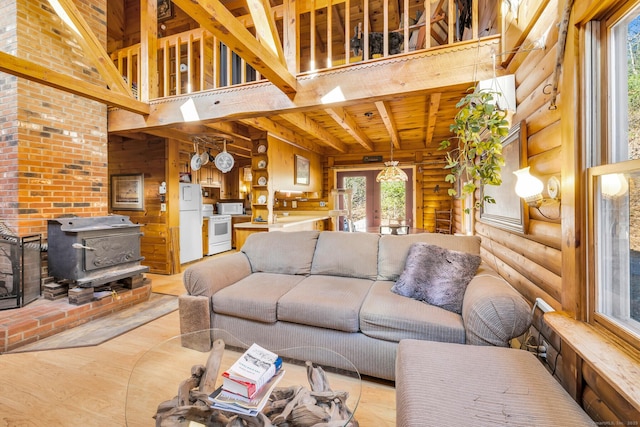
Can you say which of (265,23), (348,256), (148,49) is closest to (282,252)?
(348,256)

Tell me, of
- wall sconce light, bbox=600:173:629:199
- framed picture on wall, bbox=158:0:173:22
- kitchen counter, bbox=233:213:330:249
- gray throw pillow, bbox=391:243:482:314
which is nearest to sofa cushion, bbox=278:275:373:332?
gray throw pillow, bbox=391:243:482:314

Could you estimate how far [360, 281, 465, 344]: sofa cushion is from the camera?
1677mm

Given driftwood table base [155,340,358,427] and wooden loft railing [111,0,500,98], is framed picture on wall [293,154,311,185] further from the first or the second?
driftwood table base [155,340,358,427]

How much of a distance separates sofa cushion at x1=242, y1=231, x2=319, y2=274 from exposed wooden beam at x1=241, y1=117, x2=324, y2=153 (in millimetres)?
1822

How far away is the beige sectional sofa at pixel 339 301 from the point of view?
165cm

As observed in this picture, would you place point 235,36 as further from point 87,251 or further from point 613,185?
point 87,251

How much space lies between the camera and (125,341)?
242cm

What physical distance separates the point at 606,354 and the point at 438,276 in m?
1.05

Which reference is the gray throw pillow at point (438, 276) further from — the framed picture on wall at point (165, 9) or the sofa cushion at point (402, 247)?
the framed picture on wall at point (165, 9)

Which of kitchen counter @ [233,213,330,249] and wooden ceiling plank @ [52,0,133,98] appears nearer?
wooden ceiling plank @ [52,0,133,98]

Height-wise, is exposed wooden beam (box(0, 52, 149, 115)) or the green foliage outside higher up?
exposed wooden beam (box(0, 52, 149, 115))

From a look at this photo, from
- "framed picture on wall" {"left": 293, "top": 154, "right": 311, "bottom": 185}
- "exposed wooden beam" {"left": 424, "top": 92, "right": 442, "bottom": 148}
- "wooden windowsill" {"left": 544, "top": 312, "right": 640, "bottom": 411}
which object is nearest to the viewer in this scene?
"wooden windowsill" {"left": 544, "top": 312, "right": 640, "bottom": 411}

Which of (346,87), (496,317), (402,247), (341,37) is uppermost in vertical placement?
(341,37)

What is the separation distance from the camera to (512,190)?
6.66 feet
